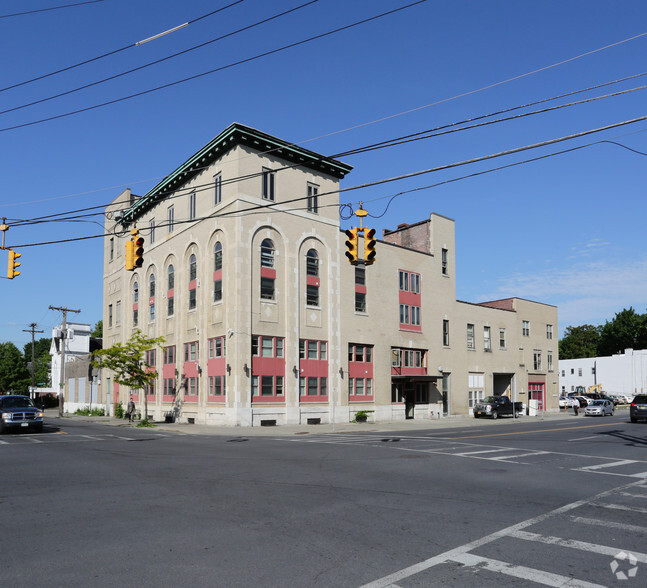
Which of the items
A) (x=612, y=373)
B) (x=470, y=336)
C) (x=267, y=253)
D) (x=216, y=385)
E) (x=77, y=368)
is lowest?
(x=612, y=373)

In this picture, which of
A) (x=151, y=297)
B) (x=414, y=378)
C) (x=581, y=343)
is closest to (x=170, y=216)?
(x=151, y=297)

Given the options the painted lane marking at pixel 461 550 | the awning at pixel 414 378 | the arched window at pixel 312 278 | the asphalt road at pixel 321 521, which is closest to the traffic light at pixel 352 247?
the asphalt road at pixel 321 521

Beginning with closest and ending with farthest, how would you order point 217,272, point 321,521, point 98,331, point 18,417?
point 321,521 < point 18,417 < point 217,272 < point 98,331

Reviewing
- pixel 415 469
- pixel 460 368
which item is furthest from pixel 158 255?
pixel 415 469

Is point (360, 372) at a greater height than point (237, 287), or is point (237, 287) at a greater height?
point (237, 287)

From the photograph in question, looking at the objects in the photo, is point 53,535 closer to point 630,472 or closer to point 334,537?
point 334,537

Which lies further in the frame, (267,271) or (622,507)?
(267,271)

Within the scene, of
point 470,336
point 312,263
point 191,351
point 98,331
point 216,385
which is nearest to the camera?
point 216,385

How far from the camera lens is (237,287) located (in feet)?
117

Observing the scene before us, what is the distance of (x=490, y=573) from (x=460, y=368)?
45605mm

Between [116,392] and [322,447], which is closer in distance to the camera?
[322,447]

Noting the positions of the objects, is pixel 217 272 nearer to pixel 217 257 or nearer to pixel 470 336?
pixel 217 257

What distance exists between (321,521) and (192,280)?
34.6 meters

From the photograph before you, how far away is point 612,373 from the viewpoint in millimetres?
105188
